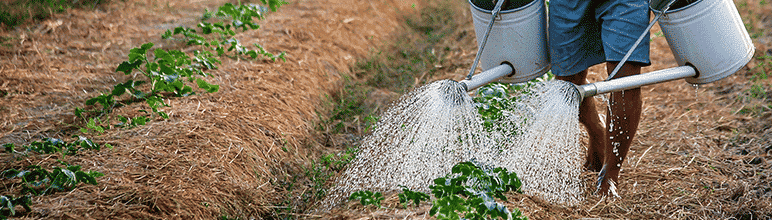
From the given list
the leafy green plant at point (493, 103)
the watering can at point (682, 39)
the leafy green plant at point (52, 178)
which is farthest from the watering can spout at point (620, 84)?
the leafy green plant at point (52, 178)

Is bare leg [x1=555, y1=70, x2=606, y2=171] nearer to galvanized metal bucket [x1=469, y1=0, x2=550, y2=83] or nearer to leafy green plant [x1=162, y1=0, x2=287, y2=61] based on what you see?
galvanized metal bucket [x1=469, y1=0, x2=550, y2=83]

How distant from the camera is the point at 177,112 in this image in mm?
2400

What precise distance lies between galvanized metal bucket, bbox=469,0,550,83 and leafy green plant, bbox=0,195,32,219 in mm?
1576

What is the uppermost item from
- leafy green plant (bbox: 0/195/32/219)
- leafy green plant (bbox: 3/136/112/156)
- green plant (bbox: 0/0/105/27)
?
green plant (bbox: 0/0/105/27)

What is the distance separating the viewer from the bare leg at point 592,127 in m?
2.06

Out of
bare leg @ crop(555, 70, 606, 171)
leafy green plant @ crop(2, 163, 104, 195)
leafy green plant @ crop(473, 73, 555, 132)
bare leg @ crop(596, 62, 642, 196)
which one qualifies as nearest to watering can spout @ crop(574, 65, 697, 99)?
bare leg @ crop(596, 62, 642, 196)

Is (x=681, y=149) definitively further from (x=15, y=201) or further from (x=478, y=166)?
(x=15, y=201)

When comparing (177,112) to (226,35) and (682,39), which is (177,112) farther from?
(682,39)

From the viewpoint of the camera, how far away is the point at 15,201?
1.58 metres

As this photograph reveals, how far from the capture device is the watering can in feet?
5.44

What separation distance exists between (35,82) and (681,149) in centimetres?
314

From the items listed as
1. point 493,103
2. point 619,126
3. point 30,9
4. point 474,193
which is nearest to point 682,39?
point 619,126

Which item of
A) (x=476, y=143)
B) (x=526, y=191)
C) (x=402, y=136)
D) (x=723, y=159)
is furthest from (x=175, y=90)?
(x=723, y=159)

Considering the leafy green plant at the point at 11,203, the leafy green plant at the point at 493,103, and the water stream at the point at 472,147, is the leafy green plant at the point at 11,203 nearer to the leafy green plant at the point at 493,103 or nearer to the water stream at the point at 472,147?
the water stream at the point at 472,147
